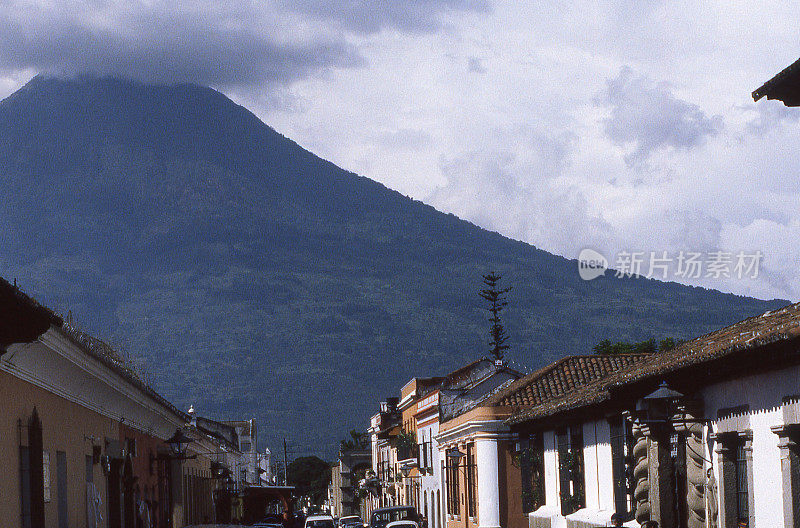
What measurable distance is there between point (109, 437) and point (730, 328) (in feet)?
33.3

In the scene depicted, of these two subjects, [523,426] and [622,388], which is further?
[523,426]

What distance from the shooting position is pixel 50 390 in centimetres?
1530

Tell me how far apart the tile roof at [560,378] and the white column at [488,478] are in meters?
1.36

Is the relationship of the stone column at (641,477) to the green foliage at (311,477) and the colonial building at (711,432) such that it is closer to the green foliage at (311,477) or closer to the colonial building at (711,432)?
the colonial building at (711,432)

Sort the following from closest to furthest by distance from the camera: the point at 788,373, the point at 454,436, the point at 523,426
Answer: the point at 788,373, the point at 523,426, the point at 454,436

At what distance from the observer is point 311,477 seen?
174500 millimetres

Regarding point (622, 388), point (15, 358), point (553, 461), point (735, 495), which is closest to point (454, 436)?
point (553, 461)

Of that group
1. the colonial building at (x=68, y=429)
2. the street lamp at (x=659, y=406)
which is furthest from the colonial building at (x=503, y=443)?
the street lamp at (x=659, y=406)

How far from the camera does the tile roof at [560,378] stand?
3934cm

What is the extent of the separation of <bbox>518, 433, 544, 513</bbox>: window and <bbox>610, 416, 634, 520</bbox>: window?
7946mm

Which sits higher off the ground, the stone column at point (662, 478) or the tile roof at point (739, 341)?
the tile roof at point (739, 341)

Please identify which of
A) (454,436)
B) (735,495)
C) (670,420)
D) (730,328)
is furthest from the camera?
(454,436)

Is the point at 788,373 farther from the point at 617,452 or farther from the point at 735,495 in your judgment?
the point at 617,452

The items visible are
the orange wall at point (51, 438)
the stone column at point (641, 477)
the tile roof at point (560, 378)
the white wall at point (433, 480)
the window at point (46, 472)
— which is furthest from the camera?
the white wall at point (433, 480)
